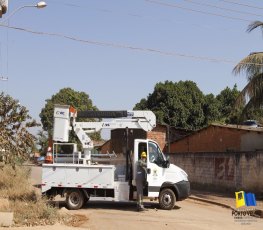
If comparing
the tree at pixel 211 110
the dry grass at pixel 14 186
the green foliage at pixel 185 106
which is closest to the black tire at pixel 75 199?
the dry grass at pixel 14 186

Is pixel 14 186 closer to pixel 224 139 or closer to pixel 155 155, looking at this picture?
pixel 155 155

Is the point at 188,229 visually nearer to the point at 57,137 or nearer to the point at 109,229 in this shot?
the point at 109,229

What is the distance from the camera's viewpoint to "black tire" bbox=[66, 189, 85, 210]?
1673 cm

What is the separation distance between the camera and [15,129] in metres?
21.3

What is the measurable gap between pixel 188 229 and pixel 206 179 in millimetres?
15050

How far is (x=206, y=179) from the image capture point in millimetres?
27547

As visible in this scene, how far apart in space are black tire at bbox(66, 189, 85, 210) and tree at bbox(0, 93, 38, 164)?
14.6 feet

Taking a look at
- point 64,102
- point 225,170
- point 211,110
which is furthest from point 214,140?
point 64,102

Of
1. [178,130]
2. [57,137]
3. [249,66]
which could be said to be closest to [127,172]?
[57,137]

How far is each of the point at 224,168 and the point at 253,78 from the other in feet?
18.2

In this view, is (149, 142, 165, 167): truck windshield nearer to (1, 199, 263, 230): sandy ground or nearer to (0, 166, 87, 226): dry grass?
(1, 199, 263, 230): sandy ground

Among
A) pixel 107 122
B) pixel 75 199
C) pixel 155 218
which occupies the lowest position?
pixel 155 218

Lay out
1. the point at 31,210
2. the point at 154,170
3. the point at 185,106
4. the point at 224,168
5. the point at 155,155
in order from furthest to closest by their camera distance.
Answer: the point at 185,106 < the point at 224,168 < the point at 155,155 < the point at 154,170 < the point at 31,210

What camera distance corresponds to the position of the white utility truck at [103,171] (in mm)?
16656
